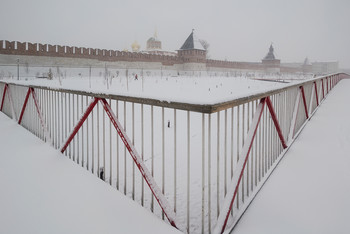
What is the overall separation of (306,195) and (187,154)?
52.6 inches

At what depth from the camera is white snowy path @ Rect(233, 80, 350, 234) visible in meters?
1.89

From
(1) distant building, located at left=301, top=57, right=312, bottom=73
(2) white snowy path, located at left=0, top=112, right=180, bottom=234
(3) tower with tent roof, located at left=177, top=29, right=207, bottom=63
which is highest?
(1) distant building, located at left=301, top=57, right=312, bottom=73

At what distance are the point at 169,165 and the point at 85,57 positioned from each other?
2979cm

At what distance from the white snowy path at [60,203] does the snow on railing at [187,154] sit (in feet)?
0.46

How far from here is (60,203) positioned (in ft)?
7.36

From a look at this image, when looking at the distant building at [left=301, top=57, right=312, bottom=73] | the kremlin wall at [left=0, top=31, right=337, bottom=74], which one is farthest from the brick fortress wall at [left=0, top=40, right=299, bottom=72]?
the distant building at [left=301, top=57, right=312, bottom=73]

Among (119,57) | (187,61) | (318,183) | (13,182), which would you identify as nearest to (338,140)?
(318,183)

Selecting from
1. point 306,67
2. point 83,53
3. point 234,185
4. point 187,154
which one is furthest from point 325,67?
point 234,185

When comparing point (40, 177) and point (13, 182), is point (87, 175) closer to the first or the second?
point (40, 177)

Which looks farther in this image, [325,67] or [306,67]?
[325,67]

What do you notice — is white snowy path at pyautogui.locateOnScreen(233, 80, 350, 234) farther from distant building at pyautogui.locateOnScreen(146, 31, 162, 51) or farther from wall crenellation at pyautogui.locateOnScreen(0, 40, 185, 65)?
distant building at pyautogui.locateOnScreen(146, 31, 162, 51)

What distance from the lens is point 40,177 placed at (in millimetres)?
2766

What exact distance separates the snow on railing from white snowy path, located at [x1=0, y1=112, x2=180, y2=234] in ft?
0.46

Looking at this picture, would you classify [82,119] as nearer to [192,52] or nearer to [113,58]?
[113,58]
